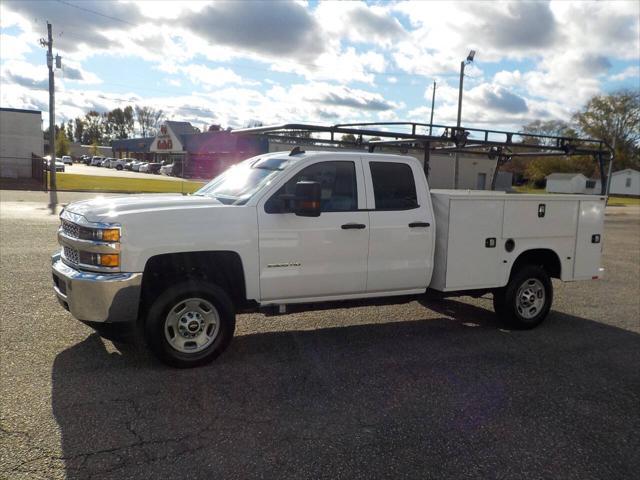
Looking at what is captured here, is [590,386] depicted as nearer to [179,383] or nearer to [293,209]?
[293,209]

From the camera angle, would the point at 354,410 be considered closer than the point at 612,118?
Yes

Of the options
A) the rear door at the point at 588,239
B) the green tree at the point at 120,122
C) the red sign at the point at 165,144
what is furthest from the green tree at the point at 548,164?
the green tree at the point at 120,122

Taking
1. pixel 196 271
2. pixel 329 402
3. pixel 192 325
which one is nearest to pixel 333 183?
pixel 196 271

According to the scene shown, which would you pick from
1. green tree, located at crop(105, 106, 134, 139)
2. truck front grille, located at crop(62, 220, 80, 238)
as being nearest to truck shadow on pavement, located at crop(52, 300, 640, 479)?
truck front grille, located at crop(62, 220, 80, 238)

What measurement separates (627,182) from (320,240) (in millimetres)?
88800

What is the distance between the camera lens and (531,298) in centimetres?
671

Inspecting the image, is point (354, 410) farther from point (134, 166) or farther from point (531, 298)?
point (134, 166)

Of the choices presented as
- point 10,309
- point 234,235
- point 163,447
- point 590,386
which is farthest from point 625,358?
point 10,309

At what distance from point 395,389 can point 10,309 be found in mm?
4676

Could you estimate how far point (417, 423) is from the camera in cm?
402

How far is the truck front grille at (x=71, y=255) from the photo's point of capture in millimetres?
4730

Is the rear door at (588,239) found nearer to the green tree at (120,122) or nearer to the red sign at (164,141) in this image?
the red sign at (164,141)

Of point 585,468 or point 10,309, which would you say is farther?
point 10,309

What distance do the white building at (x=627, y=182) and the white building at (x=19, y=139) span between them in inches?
2959
